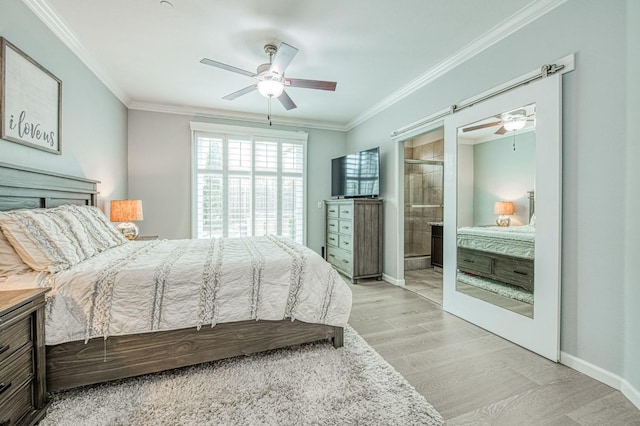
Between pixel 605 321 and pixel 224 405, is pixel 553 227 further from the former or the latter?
pixel 224 405

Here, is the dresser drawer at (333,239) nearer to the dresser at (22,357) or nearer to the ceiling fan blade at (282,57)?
the ceiling fan blade at (282,57)

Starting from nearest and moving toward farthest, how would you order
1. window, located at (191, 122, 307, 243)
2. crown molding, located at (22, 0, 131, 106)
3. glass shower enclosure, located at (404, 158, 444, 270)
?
crown molding, located at (22, 0, 131, 106) → window, located at (191, 122, 307, 243) → glass shower enclosure, located at (404, 158, 444, 270)

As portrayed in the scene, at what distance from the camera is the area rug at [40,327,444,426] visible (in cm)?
150

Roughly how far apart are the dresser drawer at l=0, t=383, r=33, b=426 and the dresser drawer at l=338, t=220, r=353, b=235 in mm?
3443

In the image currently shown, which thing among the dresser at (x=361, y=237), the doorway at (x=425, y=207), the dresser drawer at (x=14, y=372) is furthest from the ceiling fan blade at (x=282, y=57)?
the doorway at (x=425, y=207)

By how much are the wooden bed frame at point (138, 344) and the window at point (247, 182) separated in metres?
2.28

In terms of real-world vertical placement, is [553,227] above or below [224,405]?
above

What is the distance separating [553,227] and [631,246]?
43cm

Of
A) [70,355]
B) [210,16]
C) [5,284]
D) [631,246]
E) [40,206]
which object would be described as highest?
[210,16]

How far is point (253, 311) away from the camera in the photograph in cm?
197

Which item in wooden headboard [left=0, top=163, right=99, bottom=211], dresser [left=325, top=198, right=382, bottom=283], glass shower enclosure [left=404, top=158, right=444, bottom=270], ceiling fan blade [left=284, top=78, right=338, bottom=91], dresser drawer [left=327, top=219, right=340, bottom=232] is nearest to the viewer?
wooden headboard [left=0, top=163, right=99, bottom=211]

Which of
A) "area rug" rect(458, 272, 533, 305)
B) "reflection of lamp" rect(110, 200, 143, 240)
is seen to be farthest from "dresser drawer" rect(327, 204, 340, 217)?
"reflection of lamp" rect(110, 200, 143, 240)

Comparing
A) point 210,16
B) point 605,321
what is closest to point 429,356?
point 605,321

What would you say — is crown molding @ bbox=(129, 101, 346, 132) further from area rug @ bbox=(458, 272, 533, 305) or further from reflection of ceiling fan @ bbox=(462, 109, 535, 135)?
area rug @ bbox=(458, 272, 533, 305)
